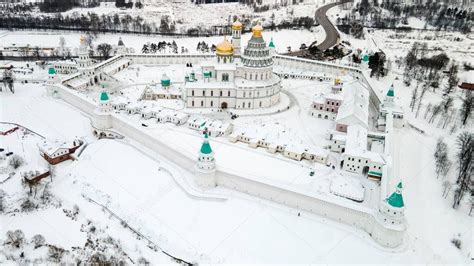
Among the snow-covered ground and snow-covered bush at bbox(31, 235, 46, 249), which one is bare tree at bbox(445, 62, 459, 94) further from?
snow-covered bush at bbox(31, 235, 46, 249)

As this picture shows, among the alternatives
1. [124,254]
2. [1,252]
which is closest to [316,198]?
[124,254]

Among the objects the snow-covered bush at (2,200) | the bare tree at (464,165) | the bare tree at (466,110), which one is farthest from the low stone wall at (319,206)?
the bare tree at (466,110)

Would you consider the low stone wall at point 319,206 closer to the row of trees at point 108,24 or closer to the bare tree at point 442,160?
the bare tree at point 442,160

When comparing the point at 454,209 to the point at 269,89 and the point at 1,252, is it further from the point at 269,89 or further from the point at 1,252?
the point at 1,252

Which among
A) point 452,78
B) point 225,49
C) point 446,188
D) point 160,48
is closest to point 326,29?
point 452,78

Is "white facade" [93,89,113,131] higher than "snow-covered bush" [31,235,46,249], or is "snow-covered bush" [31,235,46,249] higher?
"white facade" [93,89,113,131]

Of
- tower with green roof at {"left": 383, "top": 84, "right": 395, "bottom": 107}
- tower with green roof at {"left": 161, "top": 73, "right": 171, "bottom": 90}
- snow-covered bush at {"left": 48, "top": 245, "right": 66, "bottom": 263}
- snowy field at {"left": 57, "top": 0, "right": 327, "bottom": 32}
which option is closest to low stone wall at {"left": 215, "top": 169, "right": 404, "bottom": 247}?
snow-covered bush at {"left": 48, "top": 245, "right": 66, "bottom": 263}
